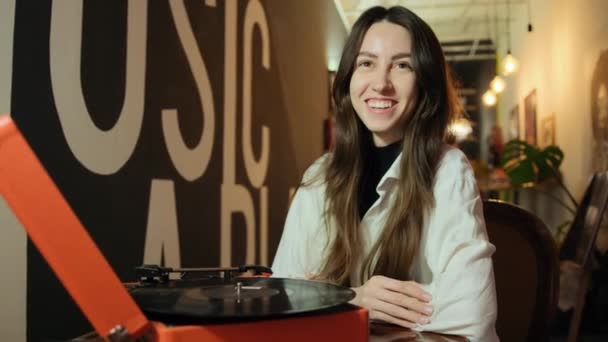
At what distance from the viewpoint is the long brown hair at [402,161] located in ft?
3.38

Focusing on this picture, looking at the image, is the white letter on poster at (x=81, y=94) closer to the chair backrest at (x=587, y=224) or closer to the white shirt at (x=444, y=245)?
the white shirt at (x=444, y=245)

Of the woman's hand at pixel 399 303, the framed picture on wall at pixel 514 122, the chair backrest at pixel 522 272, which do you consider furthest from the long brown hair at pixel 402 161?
the framed picture on wall at pixel 514 122

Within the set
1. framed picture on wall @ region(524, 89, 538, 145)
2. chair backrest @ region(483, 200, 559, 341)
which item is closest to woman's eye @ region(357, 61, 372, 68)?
chair backrest @ region(483, 200, 559, 341)

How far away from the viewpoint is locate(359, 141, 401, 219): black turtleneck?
1.19 metres

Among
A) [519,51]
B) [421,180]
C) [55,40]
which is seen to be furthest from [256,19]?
[519,51]

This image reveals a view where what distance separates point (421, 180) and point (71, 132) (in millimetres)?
921

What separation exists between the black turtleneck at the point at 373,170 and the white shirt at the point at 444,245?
0.28ft

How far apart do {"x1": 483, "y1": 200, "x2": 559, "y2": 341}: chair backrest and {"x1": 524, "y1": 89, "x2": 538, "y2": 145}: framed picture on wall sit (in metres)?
5.65

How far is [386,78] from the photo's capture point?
3.69 ft

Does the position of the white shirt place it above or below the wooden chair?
above

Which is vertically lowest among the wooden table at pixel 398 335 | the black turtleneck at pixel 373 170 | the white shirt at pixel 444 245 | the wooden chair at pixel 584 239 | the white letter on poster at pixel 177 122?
the wooden chair at pixel 584 239

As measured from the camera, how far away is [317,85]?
14.7 ft

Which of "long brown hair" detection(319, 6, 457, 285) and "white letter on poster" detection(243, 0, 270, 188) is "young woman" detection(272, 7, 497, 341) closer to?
"long brown hair" detection(319, 6, 457, 285)

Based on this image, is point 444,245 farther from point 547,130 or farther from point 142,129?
point 547,130
